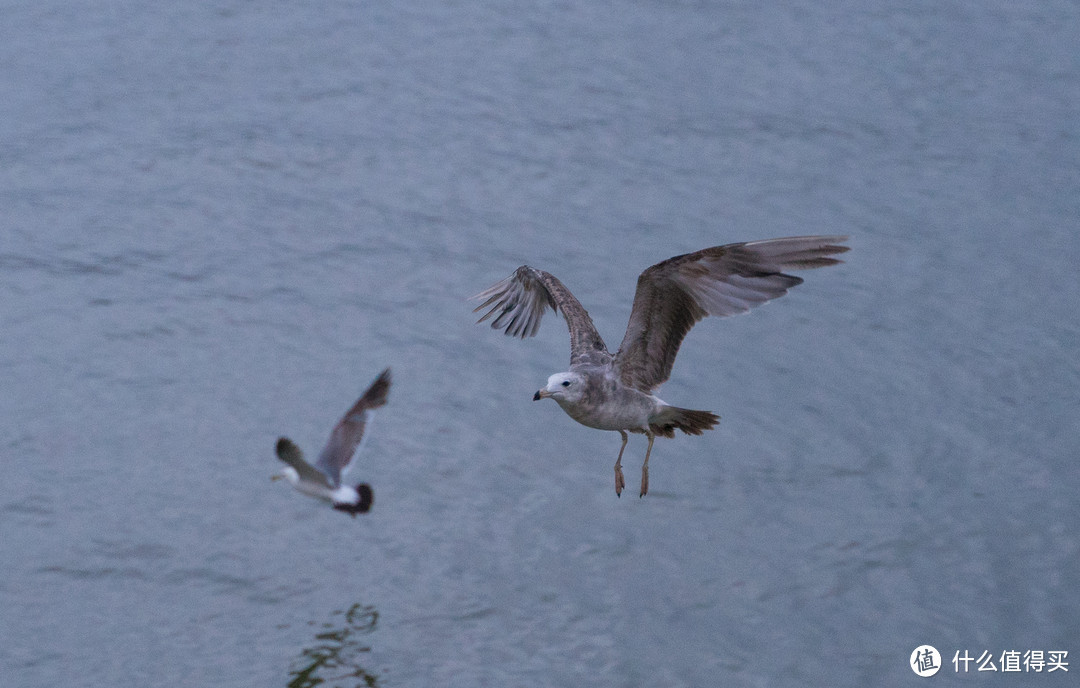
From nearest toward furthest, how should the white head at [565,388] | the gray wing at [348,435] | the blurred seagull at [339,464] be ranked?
the blurred seagull at [339,464] < the white head at [565,388] < the gray wing at [348,435]

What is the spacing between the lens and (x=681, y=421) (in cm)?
984

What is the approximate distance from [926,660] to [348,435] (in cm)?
489

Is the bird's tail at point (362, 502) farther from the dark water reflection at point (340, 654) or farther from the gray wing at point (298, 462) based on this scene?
the dark water reflection at point (340, 654)

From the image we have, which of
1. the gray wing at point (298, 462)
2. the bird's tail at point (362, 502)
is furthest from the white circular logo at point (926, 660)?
the gray wing at point (298, 462)

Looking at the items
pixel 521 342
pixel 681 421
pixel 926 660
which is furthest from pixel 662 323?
pixel 521 342

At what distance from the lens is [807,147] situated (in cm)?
1691

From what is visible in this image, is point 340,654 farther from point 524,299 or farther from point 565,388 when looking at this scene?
point 524,299

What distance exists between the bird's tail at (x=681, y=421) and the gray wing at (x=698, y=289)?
25 centimetres

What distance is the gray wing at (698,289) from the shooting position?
882cm

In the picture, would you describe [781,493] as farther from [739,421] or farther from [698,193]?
[698,193]

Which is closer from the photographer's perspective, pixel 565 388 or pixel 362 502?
pixel 362 502

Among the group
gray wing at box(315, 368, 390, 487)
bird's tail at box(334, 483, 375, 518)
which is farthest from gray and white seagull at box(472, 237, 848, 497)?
bird's tail at box(334, 483, 375, 518)

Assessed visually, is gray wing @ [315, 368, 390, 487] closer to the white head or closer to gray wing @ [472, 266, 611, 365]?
gray wing @ [472, 266, 611, 365]

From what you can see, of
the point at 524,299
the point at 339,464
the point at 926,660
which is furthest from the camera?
the point at 524,299
